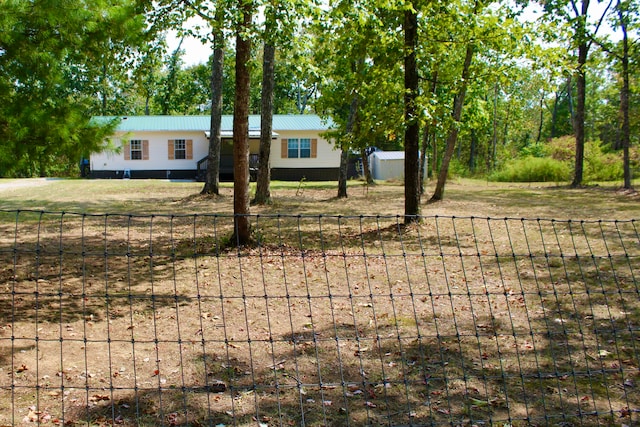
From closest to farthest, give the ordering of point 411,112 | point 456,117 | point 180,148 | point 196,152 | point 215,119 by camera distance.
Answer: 1. point 411,112
2. point 456,117
3. point 215,119
4. point 180,148
5. point 196,152

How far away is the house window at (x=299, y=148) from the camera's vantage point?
3469 centimetres

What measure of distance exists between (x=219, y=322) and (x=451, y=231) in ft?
21.9

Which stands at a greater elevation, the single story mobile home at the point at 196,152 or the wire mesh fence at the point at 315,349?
the single story mobile home at the point at 196,152

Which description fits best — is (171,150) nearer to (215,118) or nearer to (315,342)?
(215,118)

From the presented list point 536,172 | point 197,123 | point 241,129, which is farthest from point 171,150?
point 241,129

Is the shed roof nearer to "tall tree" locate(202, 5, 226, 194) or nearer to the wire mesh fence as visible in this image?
"tall tree" locate(202, 5, 226, 194)

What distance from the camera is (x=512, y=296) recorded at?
677 centimetres

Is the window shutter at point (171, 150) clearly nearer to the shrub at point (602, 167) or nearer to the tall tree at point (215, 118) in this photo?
the tall tree at point (215, 118)

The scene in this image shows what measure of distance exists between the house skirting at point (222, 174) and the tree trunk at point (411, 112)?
2229cm

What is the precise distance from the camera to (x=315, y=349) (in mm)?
4785

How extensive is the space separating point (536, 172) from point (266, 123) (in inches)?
735

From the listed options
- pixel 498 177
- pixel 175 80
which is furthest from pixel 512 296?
pixel 175 80

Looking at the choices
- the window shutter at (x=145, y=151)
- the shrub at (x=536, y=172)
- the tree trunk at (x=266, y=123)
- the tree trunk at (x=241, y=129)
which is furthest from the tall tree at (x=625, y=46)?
the window shutter at (x=145, y=151)

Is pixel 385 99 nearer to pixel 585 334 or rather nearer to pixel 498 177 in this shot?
pixel 585 334
